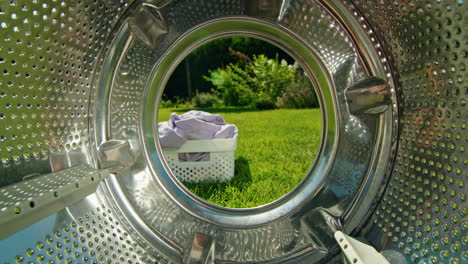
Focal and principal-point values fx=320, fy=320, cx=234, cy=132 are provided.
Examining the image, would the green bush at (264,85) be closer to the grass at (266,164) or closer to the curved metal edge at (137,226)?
the grass at (266,164)

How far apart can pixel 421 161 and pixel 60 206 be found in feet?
2.25

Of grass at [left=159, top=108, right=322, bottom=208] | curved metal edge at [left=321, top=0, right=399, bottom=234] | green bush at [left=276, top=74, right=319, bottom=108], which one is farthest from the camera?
green bush at [left=276, top=74, right=319, bottom=108]

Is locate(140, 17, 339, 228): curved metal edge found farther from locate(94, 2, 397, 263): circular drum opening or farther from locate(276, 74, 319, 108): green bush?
locate(276, 74, 319, 108): green bush

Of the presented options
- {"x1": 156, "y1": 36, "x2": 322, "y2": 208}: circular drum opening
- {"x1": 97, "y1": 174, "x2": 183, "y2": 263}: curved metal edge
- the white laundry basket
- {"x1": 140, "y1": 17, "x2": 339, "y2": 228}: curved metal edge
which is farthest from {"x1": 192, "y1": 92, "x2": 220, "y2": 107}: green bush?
{"x1": 97, "y1": 174, "x2": 183, "y2": 263}: curved metal edge

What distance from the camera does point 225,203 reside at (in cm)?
131

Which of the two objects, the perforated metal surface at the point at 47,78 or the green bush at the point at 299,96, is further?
the green bush at the point at 299,96

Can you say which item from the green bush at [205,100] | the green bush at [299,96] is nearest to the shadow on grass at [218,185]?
the green bush at [299,96]

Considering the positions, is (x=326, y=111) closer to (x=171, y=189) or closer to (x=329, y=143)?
(x=329, y=143)

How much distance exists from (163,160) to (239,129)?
2.18m

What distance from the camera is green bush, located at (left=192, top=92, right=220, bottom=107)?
5799 millimetres

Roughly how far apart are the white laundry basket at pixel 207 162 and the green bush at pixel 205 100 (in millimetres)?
4337

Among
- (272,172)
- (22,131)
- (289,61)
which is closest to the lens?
(22,131)

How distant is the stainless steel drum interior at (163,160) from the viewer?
54 centimetres

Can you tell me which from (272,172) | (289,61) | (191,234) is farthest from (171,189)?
(289,61)
